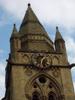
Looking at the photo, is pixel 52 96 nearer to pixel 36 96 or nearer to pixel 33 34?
pixel 36 96

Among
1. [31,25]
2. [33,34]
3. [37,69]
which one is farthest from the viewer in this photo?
[31,25]

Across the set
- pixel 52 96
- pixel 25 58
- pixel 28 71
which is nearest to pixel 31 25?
pixel 25 58

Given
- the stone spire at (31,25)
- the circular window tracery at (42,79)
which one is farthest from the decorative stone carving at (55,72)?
the stone spire at (31,25)

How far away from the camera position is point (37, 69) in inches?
1321

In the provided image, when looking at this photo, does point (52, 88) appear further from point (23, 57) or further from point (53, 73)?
point (23, 57)

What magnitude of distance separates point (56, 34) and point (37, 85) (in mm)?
6663

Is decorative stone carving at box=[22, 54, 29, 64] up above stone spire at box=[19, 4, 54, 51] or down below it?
below

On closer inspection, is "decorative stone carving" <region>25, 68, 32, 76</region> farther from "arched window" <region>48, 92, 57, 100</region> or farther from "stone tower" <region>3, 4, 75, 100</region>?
"arched window" <region>48, 92, 57, 100</region>

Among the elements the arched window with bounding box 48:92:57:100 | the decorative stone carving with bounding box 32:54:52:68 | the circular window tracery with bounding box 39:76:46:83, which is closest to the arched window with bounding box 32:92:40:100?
the arched window with bounding box 48:92:57:100

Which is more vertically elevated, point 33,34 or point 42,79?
point 33,34

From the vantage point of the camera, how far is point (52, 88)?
108 ft

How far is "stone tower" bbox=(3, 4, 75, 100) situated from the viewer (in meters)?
32.3

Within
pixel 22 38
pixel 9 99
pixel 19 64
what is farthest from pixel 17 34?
pixel 9 99

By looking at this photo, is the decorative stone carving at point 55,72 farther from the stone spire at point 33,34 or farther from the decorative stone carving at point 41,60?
the stone spire at point 33,34
